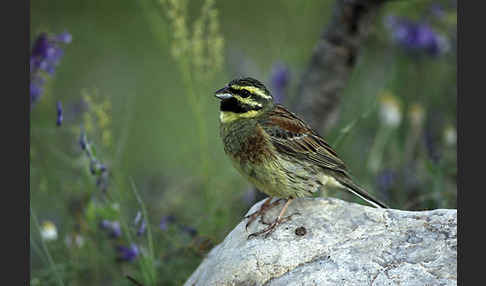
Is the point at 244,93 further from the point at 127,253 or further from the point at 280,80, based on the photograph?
the point at 280,80

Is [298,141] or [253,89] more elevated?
[253,89]

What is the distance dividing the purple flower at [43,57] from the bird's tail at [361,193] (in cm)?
213

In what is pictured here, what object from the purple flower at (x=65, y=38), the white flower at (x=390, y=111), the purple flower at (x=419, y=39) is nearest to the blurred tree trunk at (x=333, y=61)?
the white flower at (x=390, y=111)

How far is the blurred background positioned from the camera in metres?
4.48

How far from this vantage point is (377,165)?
5703 mm

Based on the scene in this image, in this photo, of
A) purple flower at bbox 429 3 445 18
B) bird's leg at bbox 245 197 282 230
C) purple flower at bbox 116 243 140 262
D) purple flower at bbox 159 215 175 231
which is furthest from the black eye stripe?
purple flower at bbox 429 3 445 18

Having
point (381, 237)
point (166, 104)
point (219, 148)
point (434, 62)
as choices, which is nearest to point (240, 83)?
point (381, 237)

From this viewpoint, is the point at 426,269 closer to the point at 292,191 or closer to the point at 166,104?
the point at 292,191

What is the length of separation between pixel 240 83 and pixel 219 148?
2.85 m

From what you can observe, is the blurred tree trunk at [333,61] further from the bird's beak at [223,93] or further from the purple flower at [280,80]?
the bird's beak at [223,93]

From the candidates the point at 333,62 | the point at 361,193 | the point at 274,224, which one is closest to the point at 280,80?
the point at 333,62

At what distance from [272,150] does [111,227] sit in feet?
4.41

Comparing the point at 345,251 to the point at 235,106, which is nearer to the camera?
the point at 345,251

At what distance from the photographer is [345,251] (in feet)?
10.6
